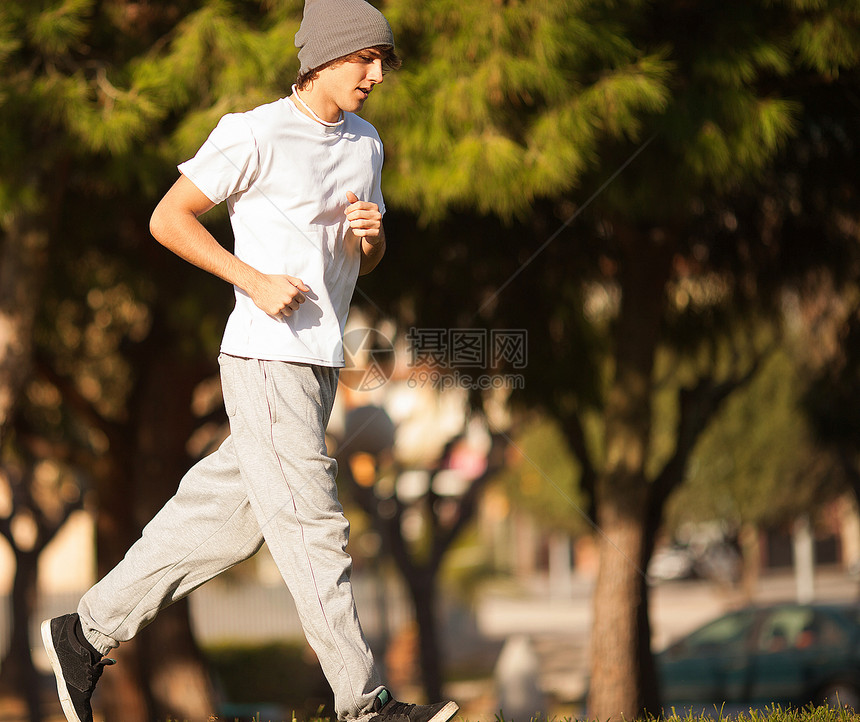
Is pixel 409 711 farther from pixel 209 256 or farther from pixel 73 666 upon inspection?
pixel 209 256

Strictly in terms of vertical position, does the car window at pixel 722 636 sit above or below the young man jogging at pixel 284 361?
below

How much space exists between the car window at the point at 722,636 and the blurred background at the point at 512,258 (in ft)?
0.13

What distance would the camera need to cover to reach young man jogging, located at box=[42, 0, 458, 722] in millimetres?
2359

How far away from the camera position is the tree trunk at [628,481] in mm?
6395

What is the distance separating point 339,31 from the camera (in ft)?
7.85

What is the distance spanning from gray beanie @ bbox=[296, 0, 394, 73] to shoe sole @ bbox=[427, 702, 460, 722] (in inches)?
59.0

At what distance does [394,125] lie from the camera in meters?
4.45

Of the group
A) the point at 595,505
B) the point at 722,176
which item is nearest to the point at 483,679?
the point at 595,505

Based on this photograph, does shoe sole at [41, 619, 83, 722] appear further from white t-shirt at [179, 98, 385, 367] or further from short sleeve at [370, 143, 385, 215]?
short sleeve at [370, 143, 385, 215]

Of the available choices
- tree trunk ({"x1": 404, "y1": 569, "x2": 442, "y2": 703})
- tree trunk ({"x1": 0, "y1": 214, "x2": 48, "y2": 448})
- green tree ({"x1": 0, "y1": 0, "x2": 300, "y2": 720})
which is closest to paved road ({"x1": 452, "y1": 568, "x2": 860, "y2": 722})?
tree trunk ({"x1": 404, "y1": 569, "x2": 442, "y2": 703})

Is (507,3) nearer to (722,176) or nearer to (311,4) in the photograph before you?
(722,176)

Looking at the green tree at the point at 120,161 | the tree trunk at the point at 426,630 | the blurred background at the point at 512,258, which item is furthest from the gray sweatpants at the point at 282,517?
the tree trunk at the point at 426,630

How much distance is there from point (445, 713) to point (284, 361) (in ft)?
2.86

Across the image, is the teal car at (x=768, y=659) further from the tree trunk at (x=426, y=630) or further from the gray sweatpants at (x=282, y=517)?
the gray sweatpants at (x=282, y=517)
